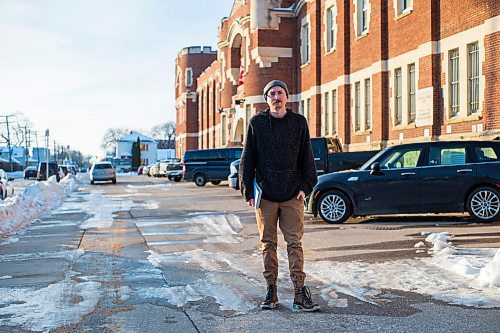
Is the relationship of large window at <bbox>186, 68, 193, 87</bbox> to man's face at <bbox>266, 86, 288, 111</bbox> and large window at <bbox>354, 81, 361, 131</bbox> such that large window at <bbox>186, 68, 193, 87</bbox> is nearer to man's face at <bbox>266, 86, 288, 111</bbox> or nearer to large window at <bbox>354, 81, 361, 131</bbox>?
large window at <bbox>354, 81, 361, 131</bbox>

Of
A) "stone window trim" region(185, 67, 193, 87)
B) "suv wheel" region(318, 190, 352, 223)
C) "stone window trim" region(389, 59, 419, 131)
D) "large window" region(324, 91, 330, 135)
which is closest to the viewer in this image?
"suv wheel" region(318, 190, 352, 223)

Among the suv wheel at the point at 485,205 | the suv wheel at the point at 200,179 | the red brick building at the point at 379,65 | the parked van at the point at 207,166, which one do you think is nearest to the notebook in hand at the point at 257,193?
the suv wheel at the point at 485,205

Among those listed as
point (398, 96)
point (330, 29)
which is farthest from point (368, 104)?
point (330, 29)

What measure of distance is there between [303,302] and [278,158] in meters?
1.33

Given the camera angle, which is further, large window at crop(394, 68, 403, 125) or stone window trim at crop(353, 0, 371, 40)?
stone window trim at crop(353, 0, 371, 40)

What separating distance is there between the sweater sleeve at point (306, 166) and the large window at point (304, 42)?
31.4 metres

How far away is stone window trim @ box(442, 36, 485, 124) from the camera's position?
1909cm

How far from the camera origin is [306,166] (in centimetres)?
611

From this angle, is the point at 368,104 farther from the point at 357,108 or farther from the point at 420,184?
the point at 420,184

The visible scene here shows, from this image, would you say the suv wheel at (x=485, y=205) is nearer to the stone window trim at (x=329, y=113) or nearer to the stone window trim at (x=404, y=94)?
the stone window trim at (x=404, y=94)

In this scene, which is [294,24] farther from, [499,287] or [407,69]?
[499,287]

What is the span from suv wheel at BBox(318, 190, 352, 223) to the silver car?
32177 millimetres

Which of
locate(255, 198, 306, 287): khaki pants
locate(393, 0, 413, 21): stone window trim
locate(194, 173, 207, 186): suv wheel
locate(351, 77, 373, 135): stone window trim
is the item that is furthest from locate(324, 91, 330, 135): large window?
locate(255, 198, 306, 287): khaki pants

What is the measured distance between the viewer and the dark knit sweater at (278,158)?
6.01 metres
